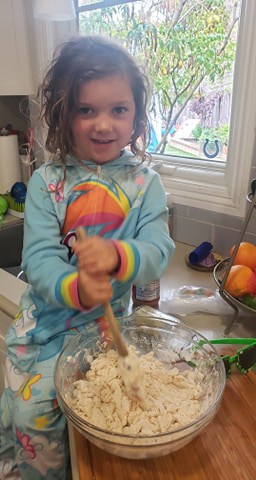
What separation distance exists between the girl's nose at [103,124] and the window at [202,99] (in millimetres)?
522

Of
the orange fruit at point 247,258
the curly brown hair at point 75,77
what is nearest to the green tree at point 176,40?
the curly brown hair at point 75,77

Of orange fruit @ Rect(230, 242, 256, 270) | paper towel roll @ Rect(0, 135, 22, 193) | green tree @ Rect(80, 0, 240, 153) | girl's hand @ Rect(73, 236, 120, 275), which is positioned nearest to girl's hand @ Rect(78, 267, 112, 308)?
girl's hand @ Rect(73, 236, 120, 275)

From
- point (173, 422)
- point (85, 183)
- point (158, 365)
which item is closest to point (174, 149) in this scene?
point (85, 183)

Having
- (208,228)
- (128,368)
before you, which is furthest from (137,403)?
(208,228)

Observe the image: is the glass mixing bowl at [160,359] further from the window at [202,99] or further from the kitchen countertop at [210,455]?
the window at [202,99]

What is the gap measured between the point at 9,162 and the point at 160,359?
1225 millimetres

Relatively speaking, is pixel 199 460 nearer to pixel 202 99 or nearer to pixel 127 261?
pixel 127 261

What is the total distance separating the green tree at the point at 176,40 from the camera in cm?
122

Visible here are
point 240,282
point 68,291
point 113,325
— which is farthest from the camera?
point 240,282

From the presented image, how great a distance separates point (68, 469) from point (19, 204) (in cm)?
103

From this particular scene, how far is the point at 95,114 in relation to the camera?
74 cm

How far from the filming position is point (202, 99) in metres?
1.34

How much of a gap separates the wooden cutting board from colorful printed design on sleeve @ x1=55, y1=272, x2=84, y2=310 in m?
0.20

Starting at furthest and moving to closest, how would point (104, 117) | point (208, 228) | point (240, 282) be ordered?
point (208, 228)
point (240, 282)
point (104, 117)
